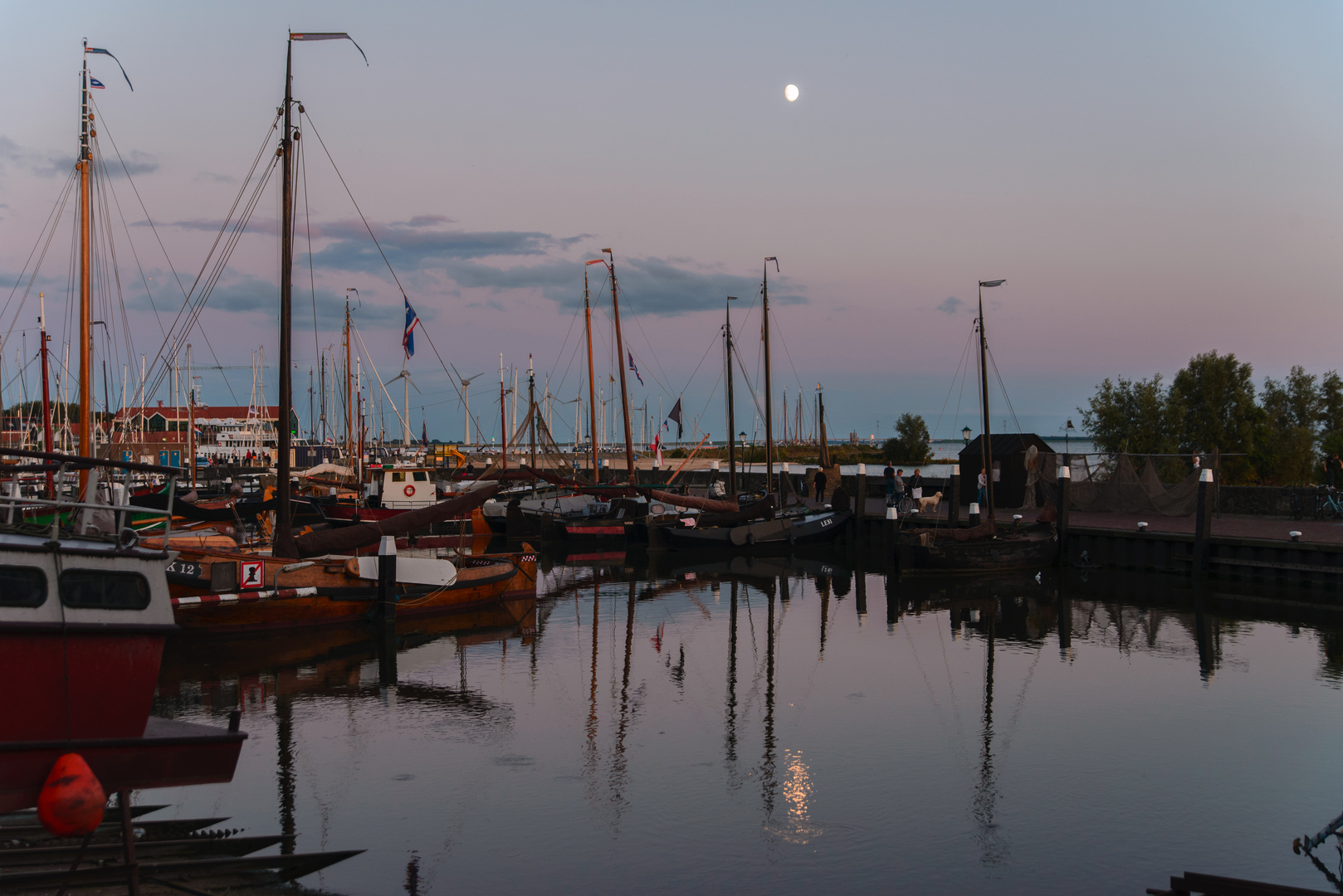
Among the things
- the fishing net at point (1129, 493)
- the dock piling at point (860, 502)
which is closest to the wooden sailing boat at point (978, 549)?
the fishing net at point (1129, 493)

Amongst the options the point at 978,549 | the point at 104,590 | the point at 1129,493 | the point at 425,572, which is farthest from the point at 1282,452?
the point at 104,590

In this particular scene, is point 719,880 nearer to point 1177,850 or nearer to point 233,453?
point 1177,850

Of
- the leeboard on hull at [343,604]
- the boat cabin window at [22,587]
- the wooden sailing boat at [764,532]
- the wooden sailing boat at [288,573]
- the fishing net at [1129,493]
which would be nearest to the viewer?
the boat cabin window at [22,587]

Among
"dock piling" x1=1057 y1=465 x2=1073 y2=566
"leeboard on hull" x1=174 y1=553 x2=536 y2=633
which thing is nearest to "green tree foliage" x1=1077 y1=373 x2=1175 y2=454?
"dock piling" x1=1057 y1=465 x2=1073 y2=566

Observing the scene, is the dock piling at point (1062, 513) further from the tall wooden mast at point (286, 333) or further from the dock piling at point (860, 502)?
the tall wooden mast at point (286, 333)

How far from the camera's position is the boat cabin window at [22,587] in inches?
319

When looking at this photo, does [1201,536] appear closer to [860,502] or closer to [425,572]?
[860,502]

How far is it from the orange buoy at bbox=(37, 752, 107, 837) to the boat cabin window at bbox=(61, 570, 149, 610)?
1421mm

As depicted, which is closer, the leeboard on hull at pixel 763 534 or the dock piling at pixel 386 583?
the dock piling at pixel 386 583

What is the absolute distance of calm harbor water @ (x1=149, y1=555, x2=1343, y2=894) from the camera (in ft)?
32.0

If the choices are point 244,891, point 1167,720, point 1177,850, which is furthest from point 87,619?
point 1167,720

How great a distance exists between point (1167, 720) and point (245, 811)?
13736 millimetres

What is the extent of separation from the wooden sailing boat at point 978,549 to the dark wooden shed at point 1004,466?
7324mm

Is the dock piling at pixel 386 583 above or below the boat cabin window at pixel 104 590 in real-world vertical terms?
below
